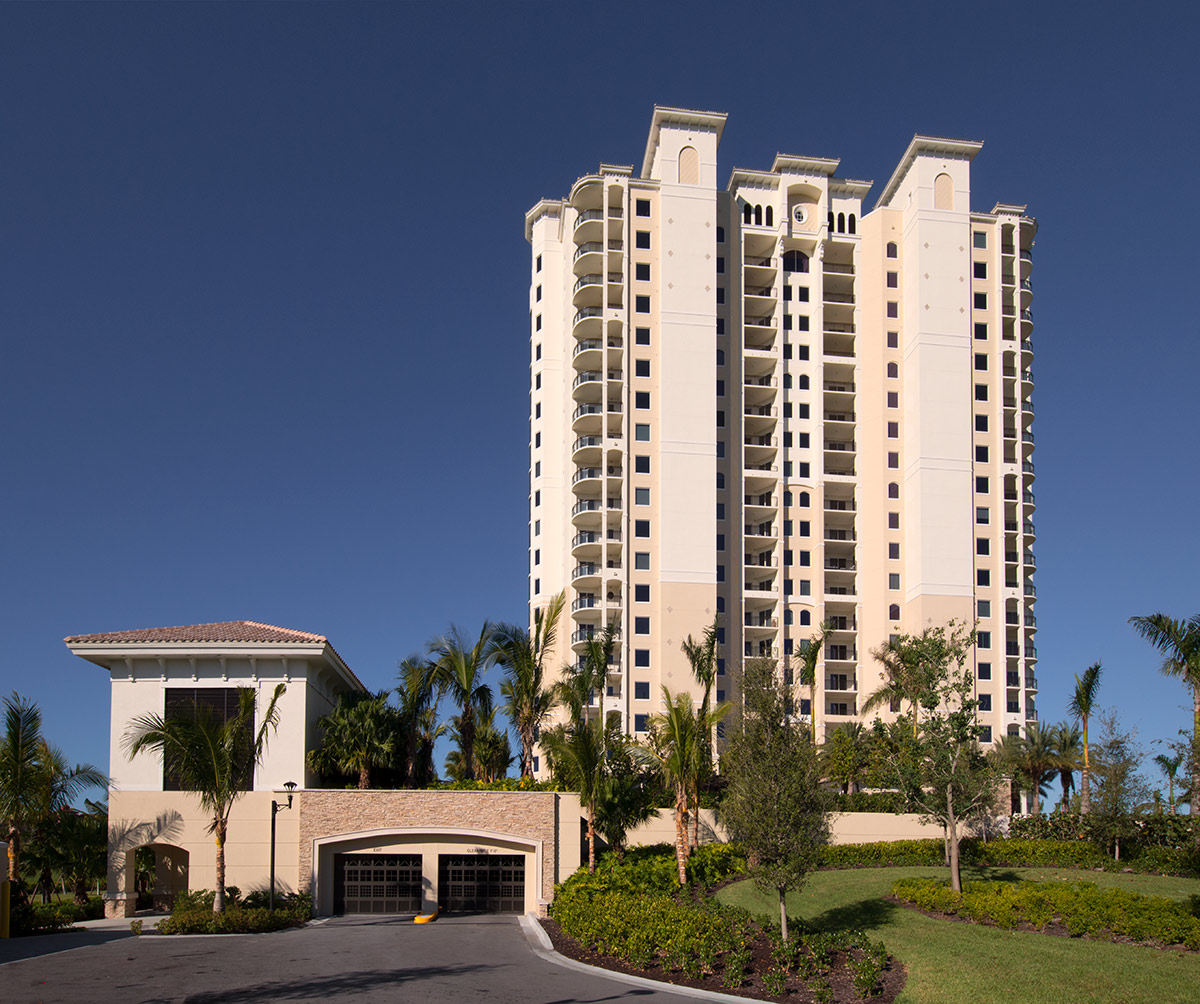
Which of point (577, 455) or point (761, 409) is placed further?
point (761, 409)

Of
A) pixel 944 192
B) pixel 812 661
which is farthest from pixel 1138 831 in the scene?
pixel 944 192

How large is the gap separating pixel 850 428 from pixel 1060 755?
76.5 ft

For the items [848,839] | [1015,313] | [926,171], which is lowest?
[848,839]

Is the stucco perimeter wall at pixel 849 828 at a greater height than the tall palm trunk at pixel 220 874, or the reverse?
the tall palm trunk at pixel 220 874

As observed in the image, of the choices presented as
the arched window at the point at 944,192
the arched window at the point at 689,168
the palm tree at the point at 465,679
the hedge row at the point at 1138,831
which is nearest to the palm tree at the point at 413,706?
the palm tree at the point at 465,679

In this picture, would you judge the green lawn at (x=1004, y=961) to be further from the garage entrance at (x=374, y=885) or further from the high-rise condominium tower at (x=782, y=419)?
the high-rise condominium tower at (x=782, y=419)

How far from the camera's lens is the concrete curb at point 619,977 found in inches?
910

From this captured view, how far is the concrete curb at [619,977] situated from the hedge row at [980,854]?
17.5 meters

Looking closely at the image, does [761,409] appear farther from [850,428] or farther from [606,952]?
[606,952]

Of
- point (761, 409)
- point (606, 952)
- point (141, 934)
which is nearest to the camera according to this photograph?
point (606, 952)

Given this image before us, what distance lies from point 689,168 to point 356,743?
43.7 meters

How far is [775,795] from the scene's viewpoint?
28156mm

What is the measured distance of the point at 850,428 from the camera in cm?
7362

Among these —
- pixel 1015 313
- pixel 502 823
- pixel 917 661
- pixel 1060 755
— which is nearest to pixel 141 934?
pixel 502 823
